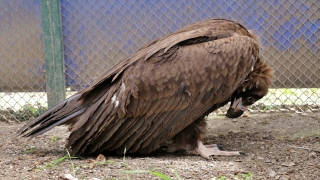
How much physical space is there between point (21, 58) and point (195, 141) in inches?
137

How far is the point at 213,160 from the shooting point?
3.83m

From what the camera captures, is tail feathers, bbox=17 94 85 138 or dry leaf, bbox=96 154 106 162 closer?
dry leaf, bbox=96 154 106 162

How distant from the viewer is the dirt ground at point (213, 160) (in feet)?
10.4

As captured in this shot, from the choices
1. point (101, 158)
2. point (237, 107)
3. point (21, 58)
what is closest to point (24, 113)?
point (21, 58)

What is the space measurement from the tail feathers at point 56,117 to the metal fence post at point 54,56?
199 cm

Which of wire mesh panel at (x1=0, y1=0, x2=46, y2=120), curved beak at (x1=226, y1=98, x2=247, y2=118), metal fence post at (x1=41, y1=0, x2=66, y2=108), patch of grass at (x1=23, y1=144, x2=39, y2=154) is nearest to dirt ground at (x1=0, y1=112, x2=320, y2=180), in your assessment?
patch of grass at (x1=23, y1=144, x2=39, y2=154)

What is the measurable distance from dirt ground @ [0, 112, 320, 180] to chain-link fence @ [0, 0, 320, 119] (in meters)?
0.87

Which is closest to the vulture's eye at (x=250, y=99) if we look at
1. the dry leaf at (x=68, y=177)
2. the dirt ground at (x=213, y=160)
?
the dirt ground at (x=213, y=160)

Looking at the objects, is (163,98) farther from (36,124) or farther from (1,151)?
(1,151)

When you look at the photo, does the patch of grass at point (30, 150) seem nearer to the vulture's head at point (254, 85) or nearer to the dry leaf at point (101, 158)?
the dry leaf at point (101, 158)

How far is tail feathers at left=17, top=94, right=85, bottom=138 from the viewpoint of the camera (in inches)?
154

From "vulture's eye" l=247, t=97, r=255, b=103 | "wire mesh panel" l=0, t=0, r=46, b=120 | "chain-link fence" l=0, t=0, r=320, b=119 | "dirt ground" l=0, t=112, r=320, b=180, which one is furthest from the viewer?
"wire mesh panel" l=0, t=0, r=46, b=120

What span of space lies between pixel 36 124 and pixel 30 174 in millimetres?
922

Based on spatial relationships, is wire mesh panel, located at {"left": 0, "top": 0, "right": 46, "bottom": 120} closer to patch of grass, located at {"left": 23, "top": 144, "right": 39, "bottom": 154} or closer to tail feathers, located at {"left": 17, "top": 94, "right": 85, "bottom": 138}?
patch of grass, located at {"left": 23, "top": 144, "right": 39, "bottom": 154}
